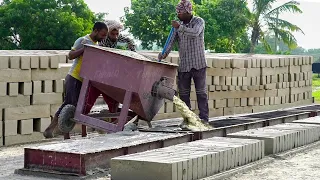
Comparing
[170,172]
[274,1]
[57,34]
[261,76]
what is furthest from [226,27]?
[170,172]

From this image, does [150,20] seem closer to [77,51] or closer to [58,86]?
[58,86]

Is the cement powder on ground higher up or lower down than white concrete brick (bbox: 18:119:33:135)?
higher up

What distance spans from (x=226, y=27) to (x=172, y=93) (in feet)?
131

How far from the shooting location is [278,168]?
8.00 meters

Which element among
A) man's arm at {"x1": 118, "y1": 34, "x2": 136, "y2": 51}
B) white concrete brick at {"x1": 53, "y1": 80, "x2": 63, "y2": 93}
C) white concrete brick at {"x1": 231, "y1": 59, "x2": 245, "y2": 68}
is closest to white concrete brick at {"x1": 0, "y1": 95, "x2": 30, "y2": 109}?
white concrete brick at {"x1": 53, "y1": 80, "x2": 63, "y2": 93}

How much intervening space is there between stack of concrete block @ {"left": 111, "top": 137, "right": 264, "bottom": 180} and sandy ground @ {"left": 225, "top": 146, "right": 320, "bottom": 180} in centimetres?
22

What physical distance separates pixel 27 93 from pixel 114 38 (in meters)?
1.78

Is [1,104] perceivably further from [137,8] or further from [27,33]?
[137,8]

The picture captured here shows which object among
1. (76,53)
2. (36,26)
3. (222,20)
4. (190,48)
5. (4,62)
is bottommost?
(4,62)

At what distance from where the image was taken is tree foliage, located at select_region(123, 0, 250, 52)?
48.9 meters

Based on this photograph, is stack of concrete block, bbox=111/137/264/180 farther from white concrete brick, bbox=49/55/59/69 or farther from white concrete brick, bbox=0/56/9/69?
white concrete brick, bbox=49/55/59/69

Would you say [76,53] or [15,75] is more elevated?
[76,53]

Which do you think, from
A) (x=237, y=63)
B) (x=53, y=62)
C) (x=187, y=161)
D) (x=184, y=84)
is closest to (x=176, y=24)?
(x=184, y=84)

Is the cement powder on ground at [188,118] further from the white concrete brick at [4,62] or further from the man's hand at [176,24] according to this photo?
the white concrete brick at [4,62]
